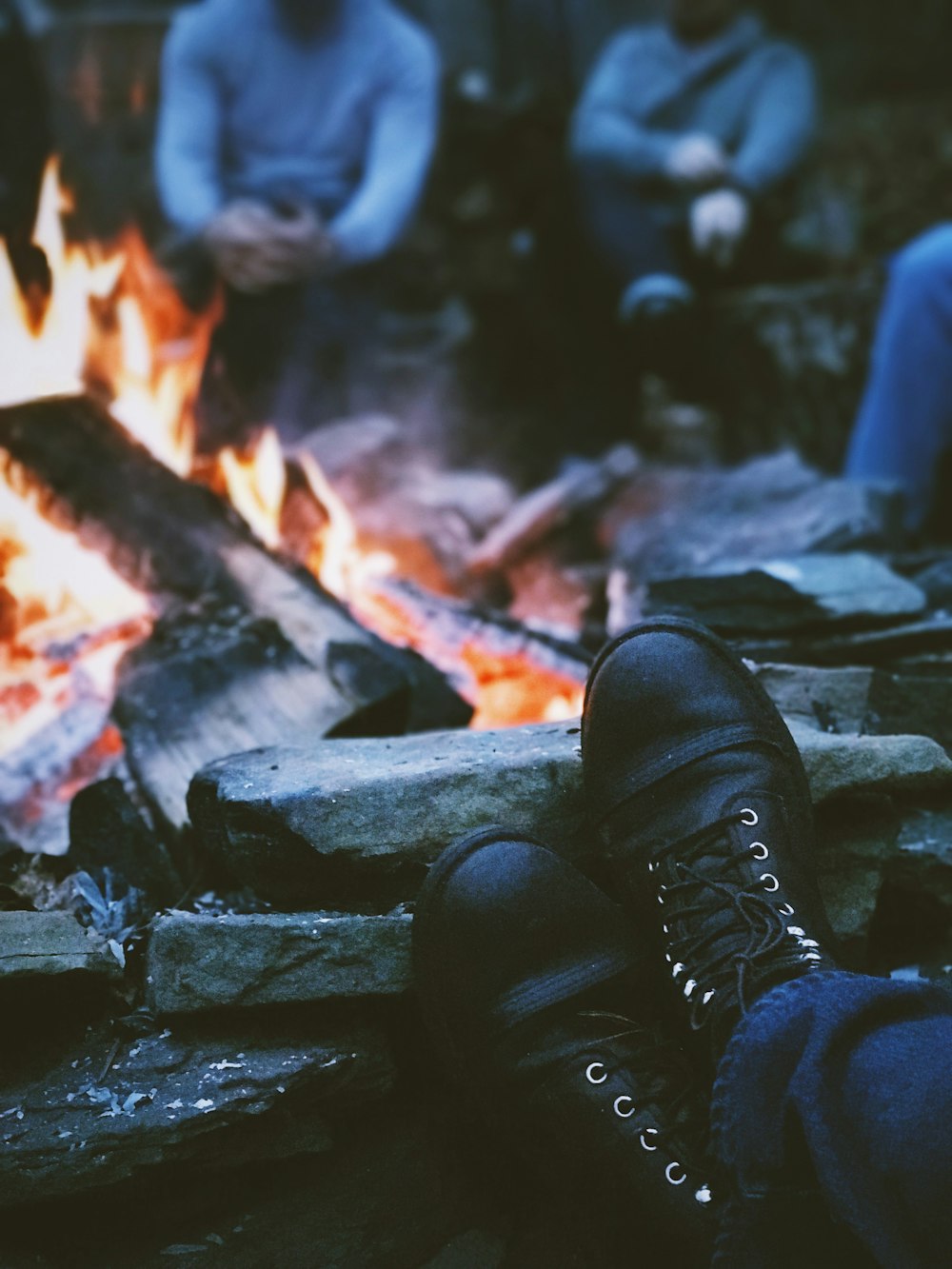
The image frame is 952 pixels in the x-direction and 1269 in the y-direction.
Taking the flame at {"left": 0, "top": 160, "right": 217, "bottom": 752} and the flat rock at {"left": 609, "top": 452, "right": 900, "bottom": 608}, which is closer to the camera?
the flame at {"left": 0, "top": 160, "right": 217, "bottom": 752}

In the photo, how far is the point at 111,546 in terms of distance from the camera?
2.55 metres

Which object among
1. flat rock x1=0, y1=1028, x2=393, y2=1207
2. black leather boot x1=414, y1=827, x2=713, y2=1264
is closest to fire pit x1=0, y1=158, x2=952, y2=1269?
flat rock x1=0, y1=1028, x2=393, y2=1207

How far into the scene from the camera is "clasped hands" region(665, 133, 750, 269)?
4.73 metres

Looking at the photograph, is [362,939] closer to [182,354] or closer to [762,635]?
[762,635]

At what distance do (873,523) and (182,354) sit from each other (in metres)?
2.43

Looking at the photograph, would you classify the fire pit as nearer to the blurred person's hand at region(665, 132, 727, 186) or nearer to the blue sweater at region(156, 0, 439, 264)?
the blue sweater at region(156, 0, 439, 264)

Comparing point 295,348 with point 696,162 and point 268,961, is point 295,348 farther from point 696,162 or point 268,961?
point 268,961

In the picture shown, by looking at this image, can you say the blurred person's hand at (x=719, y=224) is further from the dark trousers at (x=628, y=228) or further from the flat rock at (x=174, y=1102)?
the flat rock at (x=174, y=1102)

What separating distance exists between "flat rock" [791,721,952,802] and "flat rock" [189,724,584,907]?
0.39 meters

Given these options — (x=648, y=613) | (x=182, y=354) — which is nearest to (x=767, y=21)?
(x=182, y=354)

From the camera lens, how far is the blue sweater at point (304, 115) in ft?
14.7

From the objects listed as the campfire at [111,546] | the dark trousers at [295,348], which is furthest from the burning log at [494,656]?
Answer: the dark trousers at [295,348]

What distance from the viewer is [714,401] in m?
5.00

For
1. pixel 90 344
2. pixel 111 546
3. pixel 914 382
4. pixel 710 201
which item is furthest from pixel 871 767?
pixel 710 201
